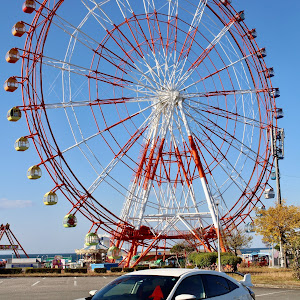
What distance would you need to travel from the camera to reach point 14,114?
29969 millimetres

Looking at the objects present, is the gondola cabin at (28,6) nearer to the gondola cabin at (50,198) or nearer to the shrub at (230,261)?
the gondola cabin at (50,198)

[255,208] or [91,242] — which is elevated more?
[255,208]

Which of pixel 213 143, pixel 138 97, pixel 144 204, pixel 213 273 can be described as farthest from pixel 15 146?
pixel 213 273

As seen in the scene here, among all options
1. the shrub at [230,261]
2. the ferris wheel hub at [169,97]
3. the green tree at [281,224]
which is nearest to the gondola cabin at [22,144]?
the ferris wheel hub at [169,97]

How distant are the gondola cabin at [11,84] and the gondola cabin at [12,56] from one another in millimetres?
1080

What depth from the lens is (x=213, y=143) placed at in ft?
119

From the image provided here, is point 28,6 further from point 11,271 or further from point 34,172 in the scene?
point 11,271

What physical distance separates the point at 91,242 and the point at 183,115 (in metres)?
12.0

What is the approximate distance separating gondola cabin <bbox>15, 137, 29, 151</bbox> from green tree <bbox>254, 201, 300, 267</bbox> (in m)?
17.2

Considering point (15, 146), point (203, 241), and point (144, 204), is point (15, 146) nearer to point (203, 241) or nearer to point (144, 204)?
point (144, 204)

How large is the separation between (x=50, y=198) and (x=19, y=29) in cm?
1060

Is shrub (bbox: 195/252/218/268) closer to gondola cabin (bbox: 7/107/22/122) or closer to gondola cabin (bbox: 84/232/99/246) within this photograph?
gondola cabin (bbox: 84/232/99/246)

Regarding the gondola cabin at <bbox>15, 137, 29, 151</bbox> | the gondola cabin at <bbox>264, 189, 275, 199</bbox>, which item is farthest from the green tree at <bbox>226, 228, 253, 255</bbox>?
the gondola cabin at <bbox>15, 137, 29, 151</bbox>

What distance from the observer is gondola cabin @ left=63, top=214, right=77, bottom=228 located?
32.7 m
